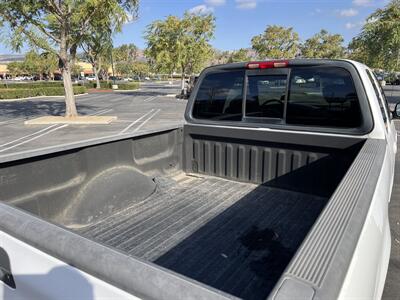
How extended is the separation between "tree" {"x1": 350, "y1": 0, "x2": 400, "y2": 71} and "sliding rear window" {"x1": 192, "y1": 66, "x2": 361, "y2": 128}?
19.8 m

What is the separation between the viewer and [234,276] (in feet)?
7.59

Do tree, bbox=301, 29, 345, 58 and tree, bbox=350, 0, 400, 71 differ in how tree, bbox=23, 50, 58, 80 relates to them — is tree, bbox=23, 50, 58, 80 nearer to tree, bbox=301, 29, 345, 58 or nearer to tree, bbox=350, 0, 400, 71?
tree, bbox=350, 0, 400, 71

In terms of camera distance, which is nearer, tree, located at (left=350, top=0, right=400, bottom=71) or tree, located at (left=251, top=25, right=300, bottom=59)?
tree, located at (left=350, top=0, right=400, bottom=71)

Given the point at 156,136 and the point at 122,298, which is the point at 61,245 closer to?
the point at 122,298

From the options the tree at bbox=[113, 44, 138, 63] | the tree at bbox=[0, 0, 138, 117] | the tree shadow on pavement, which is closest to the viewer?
the tree at bbox=[0, 0, 138, 117]

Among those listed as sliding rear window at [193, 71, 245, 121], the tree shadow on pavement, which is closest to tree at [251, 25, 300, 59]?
the tree shadow on pavement

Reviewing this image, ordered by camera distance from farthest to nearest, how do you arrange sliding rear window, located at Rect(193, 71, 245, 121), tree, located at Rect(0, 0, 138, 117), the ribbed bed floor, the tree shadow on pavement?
the tree shadow on pavement
tree, located at Rect(0, 0, 138, 117)
sliding rear window, located at Rect(193, 71, 245, 121)
the ribbed bed floor

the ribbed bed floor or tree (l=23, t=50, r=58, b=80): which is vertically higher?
tree (l=23, t=50, r=58, b=80)

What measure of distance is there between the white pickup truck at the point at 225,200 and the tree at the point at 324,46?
48.6 metres

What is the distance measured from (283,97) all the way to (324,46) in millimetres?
50264

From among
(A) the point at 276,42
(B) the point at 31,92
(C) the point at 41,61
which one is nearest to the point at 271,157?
(B) the point at 31,92

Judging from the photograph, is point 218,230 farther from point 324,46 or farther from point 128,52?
point 128,52

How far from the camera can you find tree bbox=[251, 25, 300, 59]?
42.4 meters

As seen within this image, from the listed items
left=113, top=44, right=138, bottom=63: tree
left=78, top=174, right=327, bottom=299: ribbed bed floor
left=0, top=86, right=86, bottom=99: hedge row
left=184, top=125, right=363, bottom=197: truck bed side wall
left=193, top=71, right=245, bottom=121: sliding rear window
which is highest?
left=113, top=44, right=138, bottom=63: tree
